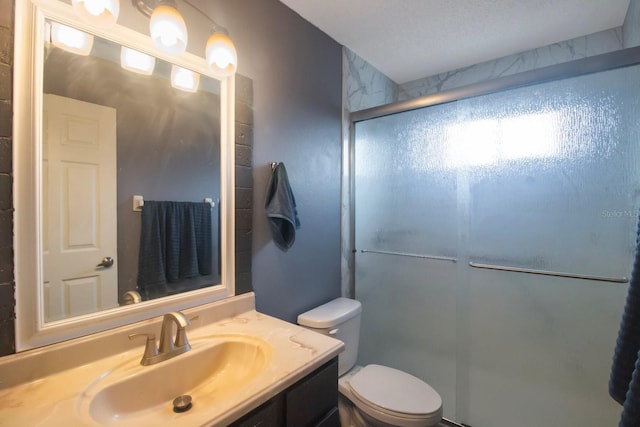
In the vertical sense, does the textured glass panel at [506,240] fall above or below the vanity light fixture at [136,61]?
below

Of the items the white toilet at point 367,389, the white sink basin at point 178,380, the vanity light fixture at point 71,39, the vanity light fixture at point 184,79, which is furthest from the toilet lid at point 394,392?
the vanity light fixture at point 71,39

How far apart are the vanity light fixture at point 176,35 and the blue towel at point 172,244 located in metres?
0.56

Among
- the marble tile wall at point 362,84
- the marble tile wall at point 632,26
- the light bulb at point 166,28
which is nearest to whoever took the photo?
the light bulb at point 166,28

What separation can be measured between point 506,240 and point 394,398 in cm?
103

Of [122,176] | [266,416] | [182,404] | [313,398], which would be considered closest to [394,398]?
[313,398]

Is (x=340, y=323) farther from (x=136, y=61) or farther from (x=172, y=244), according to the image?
(x=136, y=61)

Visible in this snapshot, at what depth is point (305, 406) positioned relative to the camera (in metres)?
0.92

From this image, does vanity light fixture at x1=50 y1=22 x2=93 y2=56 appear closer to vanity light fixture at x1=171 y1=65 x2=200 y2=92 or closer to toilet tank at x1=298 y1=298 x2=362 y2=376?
vanity light fixture at x1=171 y1=65 x2=200 y2=92

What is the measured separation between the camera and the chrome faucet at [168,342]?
36.4 inches

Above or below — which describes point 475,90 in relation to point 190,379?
above

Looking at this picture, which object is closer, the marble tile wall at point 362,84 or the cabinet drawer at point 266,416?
the cabinet drawer at point 266,416

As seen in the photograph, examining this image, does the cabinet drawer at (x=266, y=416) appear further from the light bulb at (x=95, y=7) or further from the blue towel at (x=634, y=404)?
the light bulb at (x=95, y=7)

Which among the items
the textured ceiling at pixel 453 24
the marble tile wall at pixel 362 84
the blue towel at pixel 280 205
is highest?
the textured ceiling at pixel 453 24

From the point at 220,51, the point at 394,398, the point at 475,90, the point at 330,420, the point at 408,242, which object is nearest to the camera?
the point at 330,420
